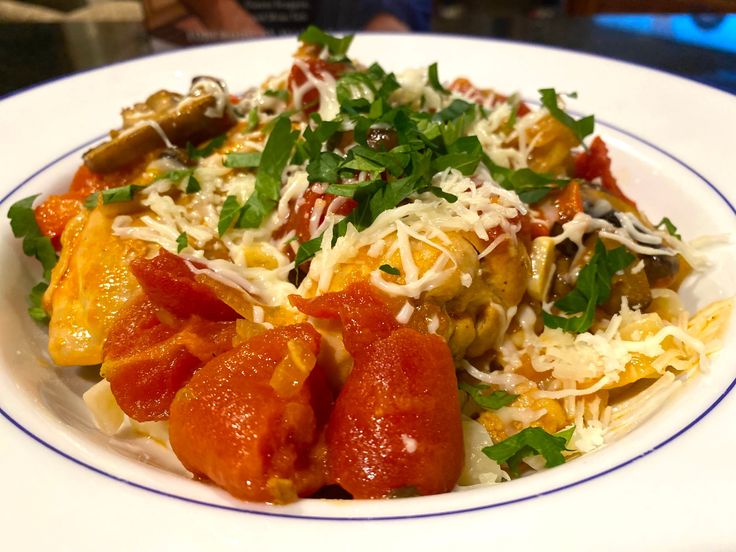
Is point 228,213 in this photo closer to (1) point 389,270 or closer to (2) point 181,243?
(2) point 181,243

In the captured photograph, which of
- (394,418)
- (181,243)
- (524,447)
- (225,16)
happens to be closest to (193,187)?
(181,243)

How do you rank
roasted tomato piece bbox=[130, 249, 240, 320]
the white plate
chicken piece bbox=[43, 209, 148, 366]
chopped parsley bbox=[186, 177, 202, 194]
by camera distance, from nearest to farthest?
the white plate
roasted tomato piece bbox=[130, 249, 240, 320]
chicken piece bbox=[43, 209, 148, 366]
chopped parsley bbox=[186, 177, 202, 194]

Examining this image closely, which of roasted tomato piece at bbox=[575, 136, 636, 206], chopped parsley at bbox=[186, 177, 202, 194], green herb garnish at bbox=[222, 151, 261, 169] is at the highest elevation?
green herb garnish at bbox=[222, 151, 261, 169]

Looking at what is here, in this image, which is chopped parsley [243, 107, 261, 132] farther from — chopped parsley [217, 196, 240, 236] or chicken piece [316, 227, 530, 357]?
chicken piece [316, 227, 530, 357]

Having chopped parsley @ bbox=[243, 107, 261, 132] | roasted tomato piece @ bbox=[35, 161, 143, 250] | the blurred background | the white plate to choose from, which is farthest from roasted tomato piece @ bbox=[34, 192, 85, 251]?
the blurred background

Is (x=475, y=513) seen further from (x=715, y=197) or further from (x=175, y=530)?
(x=715, y=197)
